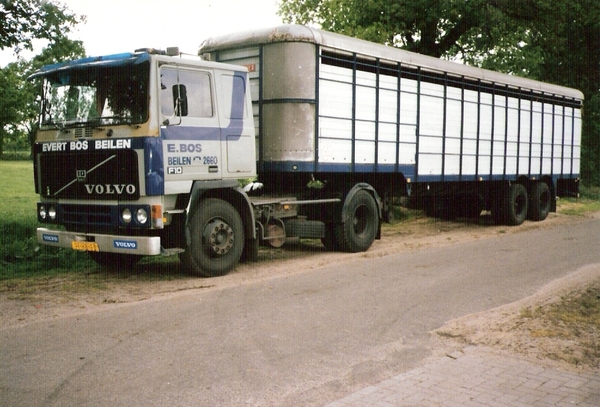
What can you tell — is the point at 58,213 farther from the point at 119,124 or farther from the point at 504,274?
the point at 504,274

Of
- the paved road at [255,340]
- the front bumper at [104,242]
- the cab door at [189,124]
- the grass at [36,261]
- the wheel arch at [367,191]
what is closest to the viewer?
the paved road at [255,340]

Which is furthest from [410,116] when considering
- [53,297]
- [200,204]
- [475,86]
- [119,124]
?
[53,297]

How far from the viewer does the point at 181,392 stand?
480 centimetres

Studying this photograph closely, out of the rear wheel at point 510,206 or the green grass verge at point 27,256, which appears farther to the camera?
the rear wheel at point 510,206

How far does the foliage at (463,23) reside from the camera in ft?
69.6

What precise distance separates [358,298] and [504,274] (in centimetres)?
284

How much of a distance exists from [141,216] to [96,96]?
5.92 feet

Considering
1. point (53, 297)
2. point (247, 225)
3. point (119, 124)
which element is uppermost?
point (119, 124)

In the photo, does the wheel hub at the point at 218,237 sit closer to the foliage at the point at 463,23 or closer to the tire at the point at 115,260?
the tire at the point at 115,260

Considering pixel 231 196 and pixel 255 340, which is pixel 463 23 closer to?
pixel 231 196

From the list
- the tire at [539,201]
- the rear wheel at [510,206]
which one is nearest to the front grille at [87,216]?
the rear wheel at [510,206]

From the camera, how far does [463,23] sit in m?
22.2

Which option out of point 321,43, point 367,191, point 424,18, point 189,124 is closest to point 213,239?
point 189,124

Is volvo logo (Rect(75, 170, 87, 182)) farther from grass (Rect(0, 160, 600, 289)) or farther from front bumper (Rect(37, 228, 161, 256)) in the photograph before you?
grass (Rect(0, 160, 600, 289))
